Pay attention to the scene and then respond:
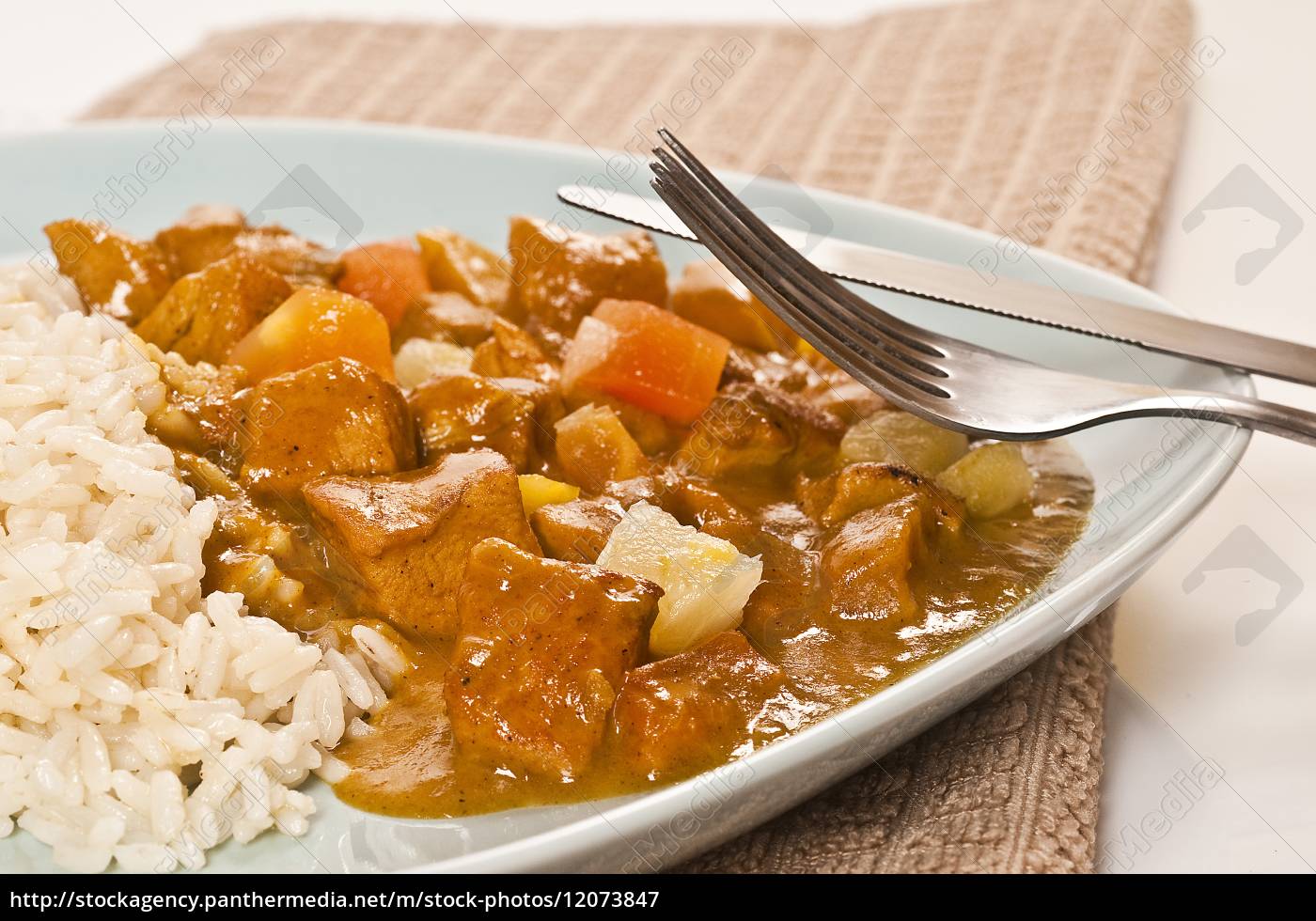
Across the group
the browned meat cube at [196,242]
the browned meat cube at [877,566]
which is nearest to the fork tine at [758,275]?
the browned meat cube at [877,566]

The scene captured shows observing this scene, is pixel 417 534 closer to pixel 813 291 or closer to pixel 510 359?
pixel 510 359

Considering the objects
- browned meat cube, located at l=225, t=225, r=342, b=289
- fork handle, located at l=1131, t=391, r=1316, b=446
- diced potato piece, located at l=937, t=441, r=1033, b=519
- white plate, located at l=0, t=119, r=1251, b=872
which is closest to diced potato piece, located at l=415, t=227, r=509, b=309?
browned meat cube, located at l=225, t=225, r=342, b=289

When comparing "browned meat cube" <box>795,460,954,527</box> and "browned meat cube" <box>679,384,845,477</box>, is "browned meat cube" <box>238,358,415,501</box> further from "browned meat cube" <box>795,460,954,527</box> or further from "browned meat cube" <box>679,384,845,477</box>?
"browned meat cube" <box>795,460,954,527</box>

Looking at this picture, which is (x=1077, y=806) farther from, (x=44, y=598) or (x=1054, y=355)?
(x=44, y=598)

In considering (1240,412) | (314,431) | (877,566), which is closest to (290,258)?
(314,431)
